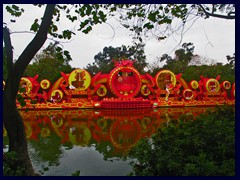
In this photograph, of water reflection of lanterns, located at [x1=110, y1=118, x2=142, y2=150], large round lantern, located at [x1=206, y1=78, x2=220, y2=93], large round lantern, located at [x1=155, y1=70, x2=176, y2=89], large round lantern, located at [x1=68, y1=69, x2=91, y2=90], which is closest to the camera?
water reflection of lanterns, located at [x1=110, y1=118, x2=142, y2=150]

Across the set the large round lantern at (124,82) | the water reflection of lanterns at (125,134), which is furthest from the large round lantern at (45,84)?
the water reflection of lanterns at (125,134)

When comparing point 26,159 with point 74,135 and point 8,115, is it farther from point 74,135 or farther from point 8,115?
point 74,135

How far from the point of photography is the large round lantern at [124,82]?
48.0ft

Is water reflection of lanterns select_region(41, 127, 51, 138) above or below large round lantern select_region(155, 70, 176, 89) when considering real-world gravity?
below

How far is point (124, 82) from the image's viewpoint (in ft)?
49.3

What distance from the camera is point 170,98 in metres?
15.9

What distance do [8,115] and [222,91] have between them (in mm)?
16082

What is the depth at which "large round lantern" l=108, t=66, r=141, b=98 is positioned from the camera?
48.0ft

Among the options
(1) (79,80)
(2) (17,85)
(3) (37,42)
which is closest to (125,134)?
(2) (17,85)

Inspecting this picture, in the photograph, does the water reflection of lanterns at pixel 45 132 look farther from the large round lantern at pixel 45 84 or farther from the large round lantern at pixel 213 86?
the large round lantern at pixel 213 86

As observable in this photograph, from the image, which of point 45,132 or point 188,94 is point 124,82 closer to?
point 188,94

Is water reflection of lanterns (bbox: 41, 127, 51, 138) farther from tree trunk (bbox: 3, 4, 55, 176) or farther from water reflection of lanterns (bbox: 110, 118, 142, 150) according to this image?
tree trunk (bbox: 3, 4, 55, 176)

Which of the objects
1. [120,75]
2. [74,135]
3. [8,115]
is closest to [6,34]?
[8,115]

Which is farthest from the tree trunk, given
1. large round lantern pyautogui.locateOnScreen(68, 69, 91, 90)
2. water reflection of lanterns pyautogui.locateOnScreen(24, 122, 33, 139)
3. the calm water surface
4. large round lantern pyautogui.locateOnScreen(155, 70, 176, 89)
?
large round lantern pyautogui.locateOnScreen(155, 70, 176, 89)
